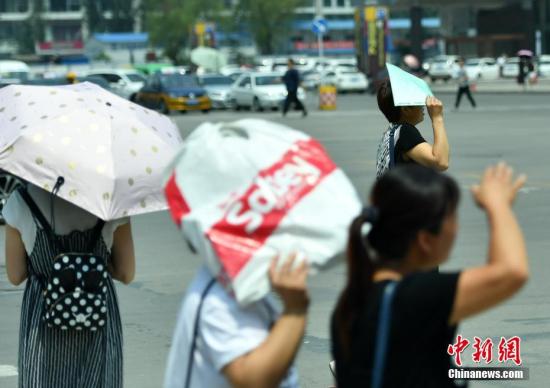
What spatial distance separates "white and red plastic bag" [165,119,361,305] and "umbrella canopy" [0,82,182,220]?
1708 millimetres

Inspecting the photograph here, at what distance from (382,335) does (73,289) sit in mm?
2179

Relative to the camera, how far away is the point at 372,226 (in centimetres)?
312

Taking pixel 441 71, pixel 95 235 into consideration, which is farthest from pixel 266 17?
pixel 95 235

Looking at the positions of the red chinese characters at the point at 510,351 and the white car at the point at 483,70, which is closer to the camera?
the red chinese characters at the point at 510,351

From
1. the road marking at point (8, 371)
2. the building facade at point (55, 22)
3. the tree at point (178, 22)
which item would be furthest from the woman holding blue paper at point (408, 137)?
the building facade at point (55, 22)

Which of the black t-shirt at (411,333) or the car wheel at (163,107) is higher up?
the black t-shirt at (411,333)

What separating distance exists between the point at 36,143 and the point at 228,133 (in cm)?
186

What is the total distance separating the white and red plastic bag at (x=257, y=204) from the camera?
313cm

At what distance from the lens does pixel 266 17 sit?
4786 inches

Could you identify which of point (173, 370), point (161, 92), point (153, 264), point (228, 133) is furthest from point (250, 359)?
point (161, 92)

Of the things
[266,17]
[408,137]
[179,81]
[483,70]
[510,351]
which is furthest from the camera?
[266,17]

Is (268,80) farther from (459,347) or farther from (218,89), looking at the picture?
(459,347)

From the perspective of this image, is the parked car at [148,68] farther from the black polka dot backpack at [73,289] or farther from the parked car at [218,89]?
the black polka dot backpack at [73,289]

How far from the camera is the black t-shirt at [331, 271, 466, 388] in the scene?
9.92ft
